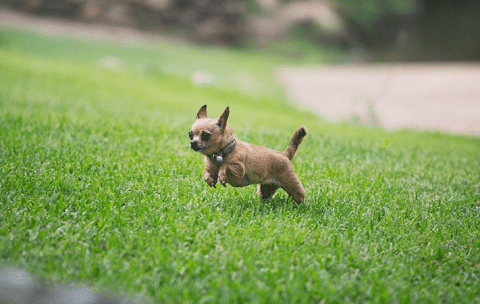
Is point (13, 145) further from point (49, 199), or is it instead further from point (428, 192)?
point (428, 192)

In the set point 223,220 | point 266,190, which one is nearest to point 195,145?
point 223,220

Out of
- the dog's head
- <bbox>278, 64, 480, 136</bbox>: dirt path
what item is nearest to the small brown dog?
the dog's head

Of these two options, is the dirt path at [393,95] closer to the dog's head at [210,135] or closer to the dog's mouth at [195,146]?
the dog's head at [210,135]

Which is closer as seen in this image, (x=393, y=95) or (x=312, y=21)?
(x=393, y=95)

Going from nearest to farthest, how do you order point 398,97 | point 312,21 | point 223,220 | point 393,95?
point 223,220 → point 398,97 → point 393,95 → point 312,21

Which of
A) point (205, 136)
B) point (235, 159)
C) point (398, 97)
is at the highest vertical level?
point (398, 97)

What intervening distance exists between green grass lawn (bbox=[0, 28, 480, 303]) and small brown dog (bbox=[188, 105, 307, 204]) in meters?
0.28

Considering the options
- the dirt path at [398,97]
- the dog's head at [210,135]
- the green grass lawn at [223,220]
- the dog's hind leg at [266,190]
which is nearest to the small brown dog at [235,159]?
the dog's head at [210,135]

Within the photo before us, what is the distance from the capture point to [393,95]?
13.4 meters

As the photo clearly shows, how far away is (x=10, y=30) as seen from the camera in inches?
709

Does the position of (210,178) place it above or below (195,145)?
below

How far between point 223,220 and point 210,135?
0.65 metres

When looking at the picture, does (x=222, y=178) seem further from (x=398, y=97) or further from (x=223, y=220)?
(x=398, y=97)

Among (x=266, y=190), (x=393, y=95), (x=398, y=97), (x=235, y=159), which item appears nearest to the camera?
(x=235, y=159)
